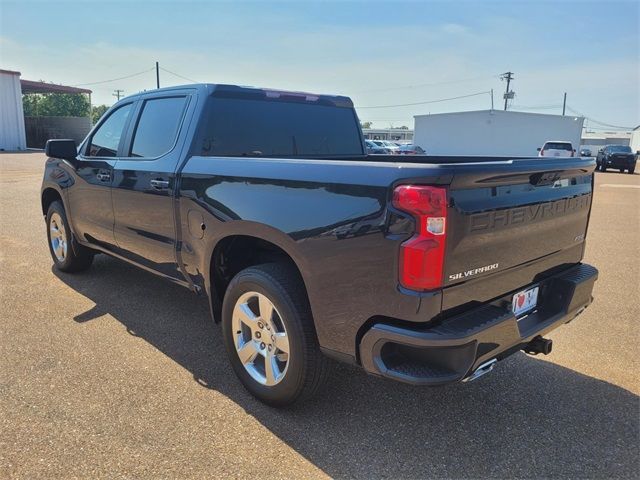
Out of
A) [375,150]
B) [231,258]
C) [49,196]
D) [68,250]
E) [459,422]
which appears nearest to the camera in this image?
[459,422]

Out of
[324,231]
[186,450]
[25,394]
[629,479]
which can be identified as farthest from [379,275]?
[25,394]

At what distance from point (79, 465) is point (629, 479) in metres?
2.67

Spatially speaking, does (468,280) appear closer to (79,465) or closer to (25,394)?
(79,465)

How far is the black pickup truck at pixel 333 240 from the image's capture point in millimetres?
2236

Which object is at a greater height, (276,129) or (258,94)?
(258,94)

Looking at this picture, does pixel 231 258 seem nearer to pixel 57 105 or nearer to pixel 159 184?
pixel 159 184

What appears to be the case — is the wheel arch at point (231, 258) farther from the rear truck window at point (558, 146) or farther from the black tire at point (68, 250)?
the rear truck window at point (558, 146)

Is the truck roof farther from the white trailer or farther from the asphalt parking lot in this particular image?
the white trailer

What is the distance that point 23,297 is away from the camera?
488 cm

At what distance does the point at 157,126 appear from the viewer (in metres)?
3.98

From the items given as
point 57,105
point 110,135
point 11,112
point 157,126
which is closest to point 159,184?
point 157,126

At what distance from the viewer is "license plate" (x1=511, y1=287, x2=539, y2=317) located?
8.89ft

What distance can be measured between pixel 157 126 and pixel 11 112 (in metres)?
42.6

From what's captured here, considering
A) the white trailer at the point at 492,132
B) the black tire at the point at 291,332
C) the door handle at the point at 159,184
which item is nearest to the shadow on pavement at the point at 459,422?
the black tire at the point at 291,332
